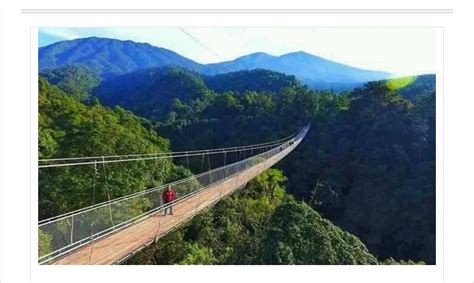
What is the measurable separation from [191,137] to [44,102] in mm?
8063

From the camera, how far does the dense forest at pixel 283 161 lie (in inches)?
237

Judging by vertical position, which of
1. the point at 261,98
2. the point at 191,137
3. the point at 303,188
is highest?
the point at 261,98

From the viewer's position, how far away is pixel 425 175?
12930 mm

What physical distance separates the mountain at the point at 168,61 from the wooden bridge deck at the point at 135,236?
33297 mm

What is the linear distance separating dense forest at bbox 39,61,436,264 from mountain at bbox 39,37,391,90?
12.8 meters

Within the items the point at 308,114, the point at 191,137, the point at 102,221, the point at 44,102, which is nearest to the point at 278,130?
the point at 308,114

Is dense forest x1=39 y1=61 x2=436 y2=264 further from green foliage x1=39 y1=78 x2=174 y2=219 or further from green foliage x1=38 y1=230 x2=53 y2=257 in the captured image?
green foliage x1=38 y1=230 x2=53 y2=257

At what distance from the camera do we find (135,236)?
3.67m

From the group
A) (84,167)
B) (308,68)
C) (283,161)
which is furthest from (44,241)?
(308,68)

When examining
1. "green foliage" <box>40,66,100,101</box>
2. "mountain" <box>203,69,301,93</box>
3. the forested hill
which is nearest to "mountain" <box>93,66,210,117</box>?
"green foliage" <box>40,66,100,101</box>

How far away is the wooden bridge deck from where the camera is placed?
9.92 feet

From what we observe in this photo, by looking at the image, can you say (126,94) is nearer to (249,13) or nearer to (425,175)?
(425,175)
